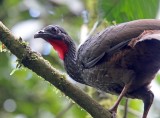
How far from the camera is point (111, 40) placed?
3.97 metres

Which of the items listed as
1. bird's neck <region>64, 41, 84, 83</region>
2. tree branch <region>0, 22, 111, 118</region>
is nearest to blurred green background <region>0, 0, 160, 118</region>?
bird's neck <region>64, 41, 84, 83</region>

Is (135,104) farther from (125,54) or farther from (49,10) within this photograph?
(125,54)

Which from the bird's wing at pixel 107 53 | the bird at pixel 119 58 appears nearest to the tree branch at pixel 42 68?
the bird at pixel 119 58

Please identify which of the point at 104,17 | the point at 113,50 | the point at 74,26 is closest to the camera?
the point at 113,50

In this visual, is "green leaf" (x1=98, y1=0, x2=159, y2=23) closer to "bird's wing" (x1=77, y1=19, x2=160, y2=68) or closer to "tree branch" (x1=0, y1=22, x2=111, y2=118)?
"bird's wing" (x1=77, y1=19, x2=160, y2=68)

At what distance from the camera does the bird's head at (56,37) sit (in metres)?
4.24

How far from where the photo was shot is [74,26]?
20.8ft

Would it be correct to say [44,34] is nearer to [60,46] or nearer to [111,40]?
[60,46]

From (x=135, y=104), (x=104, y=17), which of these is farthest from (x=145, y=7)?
(x=135, y=104)

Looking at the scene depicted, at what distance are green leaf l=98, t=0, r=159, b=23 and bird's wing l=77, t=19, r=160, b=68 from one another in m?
0.22

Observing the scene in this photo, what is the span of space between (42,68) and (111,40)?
Result: 74cm

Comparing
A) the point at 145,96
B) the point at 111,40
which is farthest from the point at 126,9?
the point at 145,96

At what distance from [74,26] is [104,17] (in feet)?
6.73

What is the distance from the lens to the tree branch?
135 inches
